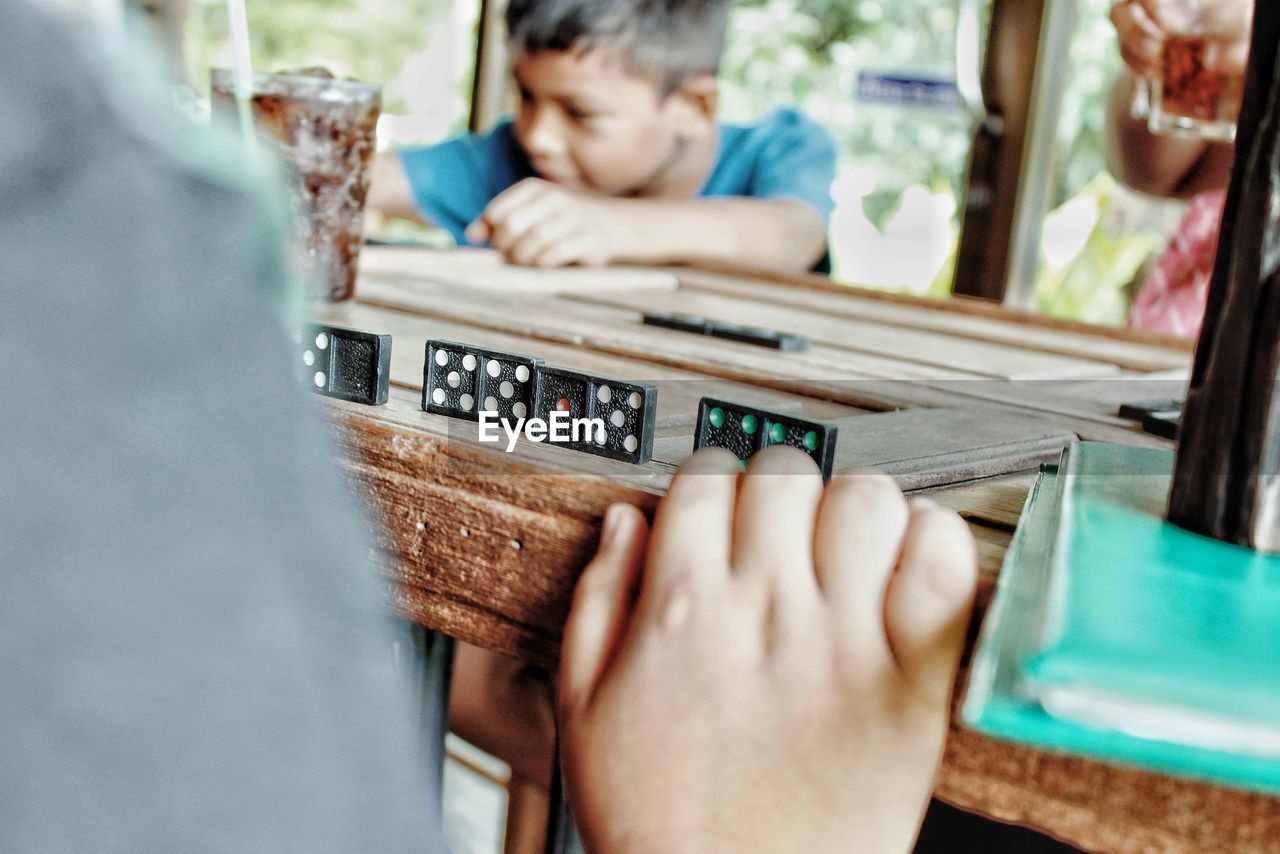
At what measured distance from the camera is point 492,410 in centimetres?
70

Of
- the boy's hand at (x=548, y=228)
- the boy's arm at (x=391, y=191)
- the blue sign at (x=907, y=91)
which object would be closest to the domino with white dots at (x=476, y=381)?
the boy's hand at (x=548, y=228)

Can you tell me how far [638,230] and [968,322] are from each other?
1.85 ft

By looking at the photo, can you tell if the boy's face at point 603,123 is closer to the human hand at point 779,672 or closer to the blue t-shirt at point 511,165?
the blue t-shirt at point 511,165

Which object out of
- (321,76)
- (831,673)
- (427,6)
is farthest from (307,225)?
(427,6)

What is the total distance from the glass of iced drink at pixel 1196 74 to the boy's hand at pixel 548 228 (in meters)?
0.77

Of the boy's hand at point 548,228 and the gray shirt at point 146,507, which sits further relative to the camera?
the boy's hand at point 548,228

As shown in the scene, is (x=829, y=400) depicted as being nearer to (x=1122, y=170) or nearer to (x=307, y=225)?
(x=307, y=225)

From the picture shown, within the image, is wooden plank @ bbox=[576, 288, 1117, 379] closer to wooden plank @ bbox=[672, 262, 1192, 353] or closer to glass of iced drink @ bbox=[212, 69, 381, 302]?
wooden plank @ bbox=[672, 262, 1192, 353]

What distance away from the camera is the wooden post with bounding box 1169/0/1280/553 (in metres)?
0.51

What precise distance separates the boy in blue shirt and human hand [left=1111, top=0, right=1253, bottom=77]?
77cm

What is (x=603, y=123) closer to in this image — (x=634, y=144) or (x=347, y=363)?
(x=634, y=144)

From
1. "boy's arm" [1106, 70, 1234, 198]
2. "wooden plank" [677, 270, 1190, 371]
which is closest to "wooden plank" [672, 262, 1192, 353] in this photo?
"wooden plank" [677, 270, 1190, 371]

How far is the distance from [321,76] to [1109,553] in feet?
Result: 2.92

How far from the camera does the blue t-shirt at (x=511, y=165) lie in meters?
2.76
